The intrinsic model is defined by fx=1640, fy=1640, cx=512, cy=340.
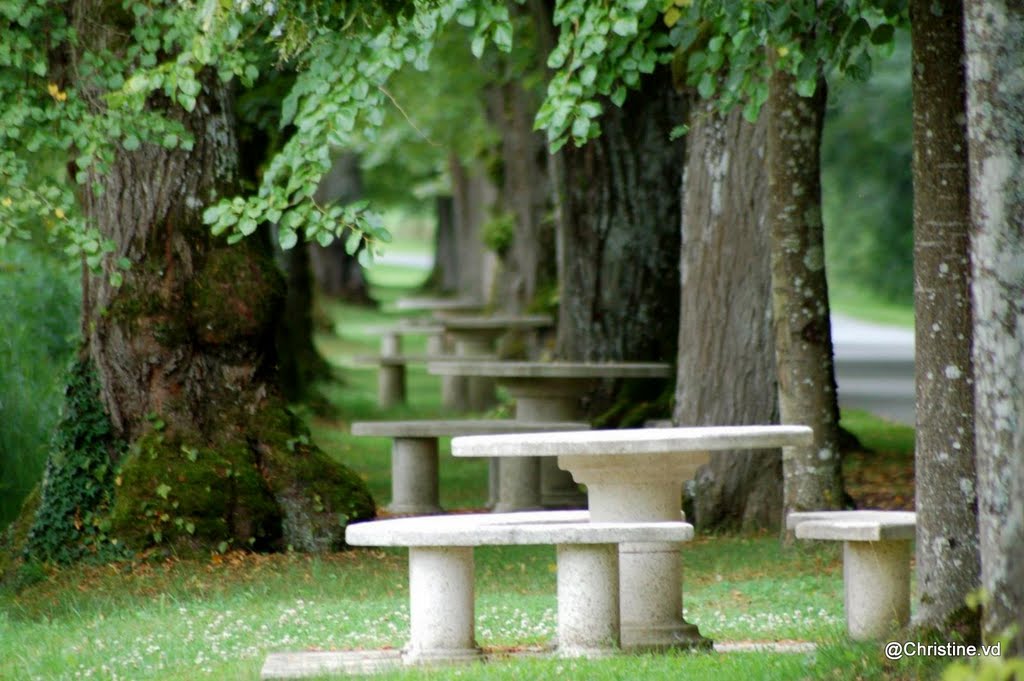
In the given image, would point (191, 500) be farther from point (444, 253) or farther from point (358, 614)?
point (444, 253)

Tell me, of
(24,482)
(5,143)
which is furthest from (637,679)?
(24,482)

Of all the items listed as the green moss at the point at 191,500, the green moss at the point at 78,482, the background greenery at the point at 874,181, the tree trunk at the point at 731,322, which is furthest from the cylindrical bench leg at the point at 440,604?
the background greenery at the point at 874,181

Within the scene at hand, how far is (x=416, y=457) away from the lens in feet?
41.8

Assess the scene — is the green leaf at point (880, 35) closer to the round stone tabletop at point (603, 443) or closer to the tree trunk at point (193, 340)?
the round stone tabletop at point (603, 443)

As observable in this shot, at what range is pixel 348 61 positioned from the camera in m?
8.61

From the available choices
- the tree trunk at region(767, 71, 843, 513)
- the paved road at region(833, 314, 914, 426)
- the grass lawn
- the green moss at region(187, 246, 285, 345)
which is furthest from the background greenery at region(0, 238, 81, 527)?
the paved road at region(833, 314, 914, 426)

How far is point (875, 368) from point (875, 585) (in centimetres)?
2149

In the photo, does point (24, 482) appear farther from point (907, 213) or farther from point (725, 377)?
point (907, 213)

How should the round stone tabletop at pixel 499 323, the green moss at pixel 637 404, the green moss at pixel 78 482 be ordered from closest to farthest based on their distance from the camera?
the green moss at pixel 78 482 → the green moss at pixel 637 404 → the round stone tabletop at pixel 499 323

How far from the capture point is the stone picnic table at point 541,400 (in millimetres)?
12508

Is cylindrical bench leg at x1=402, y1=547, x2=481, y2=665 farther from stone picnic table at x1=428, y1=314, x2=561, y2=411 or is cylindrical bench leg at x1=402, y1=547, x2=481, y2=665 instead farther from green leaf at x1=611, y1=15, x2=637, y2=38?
stone picnic table at x1=428, y1=314, x2=561, y2=411

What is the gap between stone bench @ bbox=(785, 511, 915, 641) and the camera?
6.86m

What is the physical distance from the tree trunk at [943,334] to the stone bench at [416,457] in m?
6.55

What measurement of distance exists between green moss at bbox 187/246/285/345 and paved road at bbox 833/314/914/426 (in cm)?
1075
